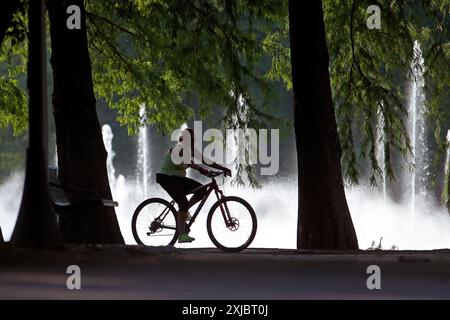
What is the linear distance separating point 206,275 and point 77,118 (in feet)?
19.7

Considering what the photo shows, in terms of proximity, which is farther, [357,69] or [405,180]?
[405,180]

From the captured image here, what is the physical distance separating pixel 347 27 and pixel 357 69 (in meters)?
0.87

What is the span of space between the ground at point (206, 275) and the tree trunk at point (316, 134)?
3.74 metres

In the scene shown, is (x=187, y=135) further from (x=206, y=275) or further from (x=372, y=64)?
(x=372, y=64)

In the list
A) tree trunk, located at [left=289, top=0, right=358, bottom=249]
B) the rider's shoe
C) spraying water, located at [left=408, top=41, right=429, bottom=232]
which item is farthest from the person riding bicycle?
spraying water, located at [left=408, top=41, right=429, bottom=232]

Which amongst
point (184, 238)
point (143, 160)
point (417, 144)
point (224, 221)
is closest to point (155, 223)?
point (184, 238)

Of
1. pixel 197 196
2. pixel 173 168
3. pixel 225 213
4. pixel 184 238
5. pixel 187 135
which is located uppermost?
pixel 187 135

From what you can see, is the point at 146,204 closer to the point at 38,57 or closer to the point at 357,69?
the point at 38,57

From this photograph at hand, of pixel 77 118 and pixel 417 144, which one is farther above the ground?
pixel 417 144

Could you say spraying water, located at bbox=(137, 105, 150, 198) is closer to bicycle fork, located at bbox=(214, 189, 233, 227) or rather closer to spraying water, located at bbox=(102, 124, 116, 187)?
spraying water, located at bbox=(102, 124, 116, 187)

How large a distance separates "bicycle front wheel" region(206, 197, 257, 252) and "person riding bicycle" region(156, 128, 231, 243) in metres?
0.36

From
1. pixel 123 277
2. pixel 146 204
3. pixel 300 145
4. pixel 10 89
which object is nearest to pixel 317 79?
pixel 300 145

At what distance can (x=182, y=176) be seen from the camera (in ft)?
51.0

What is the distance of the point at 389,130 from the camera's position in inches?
797
